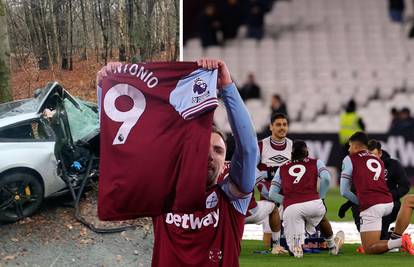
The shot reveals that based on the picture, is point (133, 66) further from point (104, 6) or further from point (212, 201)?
point (104, 6)

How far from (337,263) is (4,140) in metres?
2.80

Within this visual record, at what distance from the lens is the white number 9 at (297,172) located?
22.4ft

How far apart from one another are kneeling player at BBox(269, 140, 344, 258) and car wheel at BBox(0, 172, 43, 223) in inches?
92.1

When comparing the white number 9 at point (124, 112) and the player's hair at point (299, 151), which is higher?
the white number 9 at point (124, 112)

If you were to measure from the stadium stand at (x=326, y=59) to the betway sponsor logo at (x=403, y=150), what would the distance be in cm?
124

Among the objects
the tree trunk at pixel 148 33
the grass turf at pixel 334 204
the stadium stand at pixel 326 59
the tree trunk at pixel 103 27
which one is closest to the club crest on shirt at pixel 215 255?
the tree trunk at pixel 148 33

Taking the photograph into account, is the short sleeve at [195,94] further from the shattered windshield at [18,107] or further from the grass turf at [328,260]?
the grass turf at [328,260]

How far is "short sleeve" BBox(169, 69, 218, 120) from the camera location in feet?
8.52

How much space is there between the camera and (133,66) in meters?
2.85

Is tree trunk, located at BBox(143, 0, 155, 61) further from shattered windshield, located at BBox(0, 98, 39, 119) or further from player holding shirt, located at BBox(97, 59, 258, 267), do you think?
player holding shirt, located at BBox(97, 59, 258, 267)

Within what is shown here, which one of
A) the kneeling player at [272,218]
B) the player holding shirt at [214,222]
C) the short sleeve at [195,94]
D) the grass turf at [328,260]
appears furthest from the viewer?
the kneeling player at [272,218]

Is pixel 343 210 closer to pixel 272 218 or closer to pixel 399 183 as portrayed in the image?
pixel 399 183

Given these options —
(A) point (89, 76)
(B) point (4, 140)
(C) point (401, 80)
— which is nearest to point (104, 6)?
(A) point (89, 76)

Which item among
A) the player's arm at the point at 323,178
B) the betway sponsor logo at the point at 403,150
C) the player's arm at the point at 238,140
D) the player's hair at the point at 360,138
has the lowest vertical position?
the betway sponsor logo at the point at 403,150
